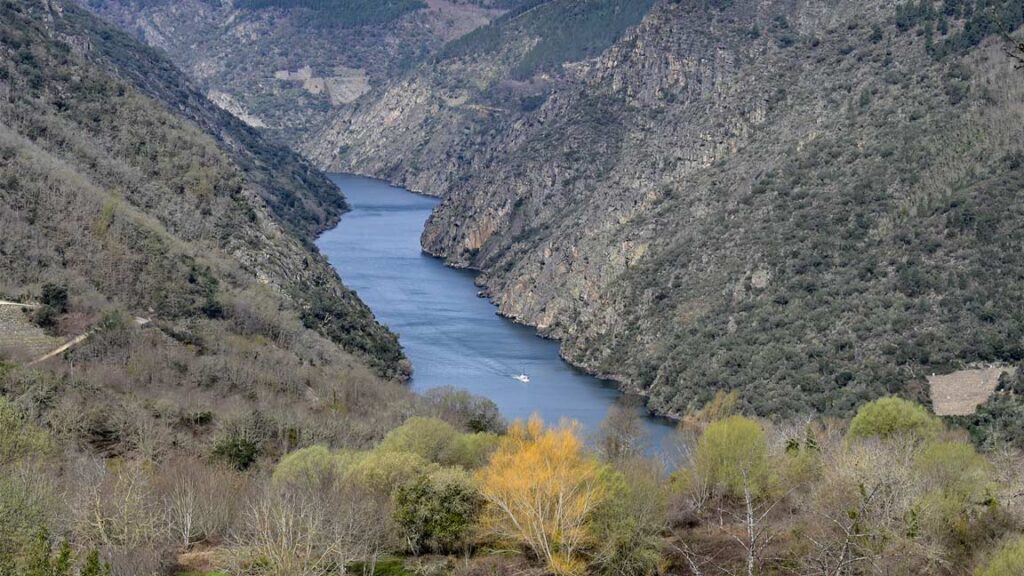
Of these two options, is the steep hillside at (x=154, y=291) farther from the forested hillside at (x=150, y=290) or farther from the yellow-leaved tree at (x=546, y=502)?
the yellow-leaved tree at (x=546, y=502)

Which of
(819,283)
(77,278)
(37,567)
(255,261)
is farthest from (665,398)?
(37,567)

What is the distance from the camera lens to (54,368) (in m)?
73.4

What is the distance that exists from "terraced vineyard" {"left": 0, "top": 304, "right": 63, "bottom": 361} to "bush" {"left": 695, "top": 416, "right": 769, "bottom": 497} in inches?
1458

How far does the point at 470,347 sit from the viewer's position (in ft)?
471

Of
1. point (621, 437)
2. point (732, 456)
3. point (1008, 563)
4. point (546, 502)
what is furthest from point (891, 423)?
point (1008, 563)

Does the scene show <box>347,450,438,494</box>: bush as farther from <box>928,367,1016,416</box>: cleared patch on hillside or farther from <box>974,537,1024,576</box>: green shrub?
<box>928,367,1016,416</box>: cleared patch on hillside

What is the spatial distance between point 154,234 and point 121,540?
64.0m

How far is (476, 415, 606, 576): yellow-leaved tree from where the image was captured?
159ft

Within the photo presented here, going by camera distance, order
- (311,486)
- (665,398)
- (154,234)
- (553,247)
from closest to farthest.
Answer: (311,486) < (154,234) < (665,398) < (553,247)

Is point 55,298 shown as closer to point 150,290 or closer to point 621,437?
point 150,290

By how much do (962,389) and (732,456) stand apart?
4516 centimetres

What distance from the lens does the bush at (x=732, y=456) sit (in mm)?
59844

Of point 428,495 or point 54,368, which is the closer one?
point 428,495

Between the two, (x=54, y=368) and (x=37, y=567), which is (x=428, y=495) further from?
(x=54, y=368)
